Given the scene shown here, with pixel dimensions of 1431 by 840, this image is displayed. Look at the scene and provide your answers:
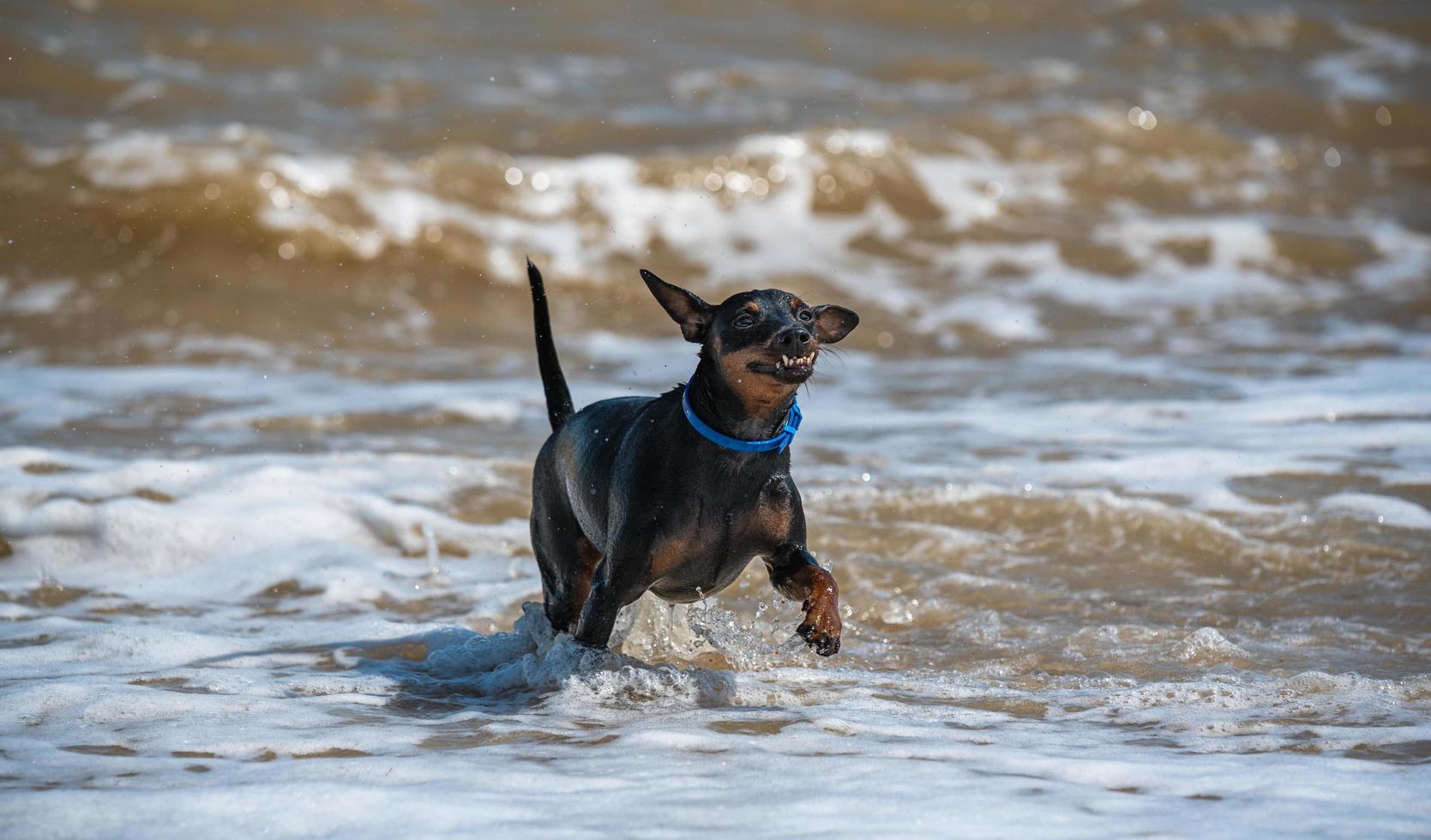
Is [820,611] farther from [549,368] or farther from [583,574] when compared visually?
[549,368]

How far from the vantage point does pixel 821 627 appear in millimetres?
3793

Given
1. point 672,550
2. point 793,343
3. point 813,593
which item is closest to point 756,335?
point 793,343

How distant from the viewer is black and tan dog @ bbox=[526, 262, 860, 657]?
3652mm

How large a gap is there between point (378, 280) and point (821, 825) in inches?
338

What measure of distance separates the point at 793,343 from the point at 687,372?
5.79 meters

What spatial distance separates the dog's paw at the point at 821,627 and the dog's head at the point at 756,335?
0.54 meters

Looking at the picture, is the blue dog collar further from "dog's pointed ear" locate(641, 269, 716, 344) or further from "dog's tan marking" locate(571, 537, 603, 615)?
"dog's tan marking" locate(571, 537, 603, 615)

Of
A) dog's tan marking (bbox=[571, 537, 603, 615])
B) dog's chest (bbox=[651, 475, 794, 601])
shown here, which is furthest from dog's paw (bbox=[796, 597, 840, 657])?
dog's tan marking (bbox=[571, 537, 603, 615])

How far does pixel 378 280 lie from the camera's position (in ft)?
36.1

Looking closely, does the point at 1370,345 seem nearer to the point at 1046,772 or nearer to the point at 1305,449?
the point at 1305,449

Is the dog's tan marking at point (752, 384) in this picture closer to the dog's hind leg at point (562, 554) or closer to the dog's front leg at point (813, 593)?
the dog's front leg at point (813, 593)

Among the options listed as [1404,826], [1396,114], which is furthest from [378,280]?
[1396,114]

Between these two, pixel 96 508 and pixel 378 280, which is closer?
pixel 96 508

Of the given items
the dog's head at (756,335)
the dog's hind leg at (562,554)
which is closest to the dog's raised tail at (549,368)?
the dog's hind leg at (562,554)
